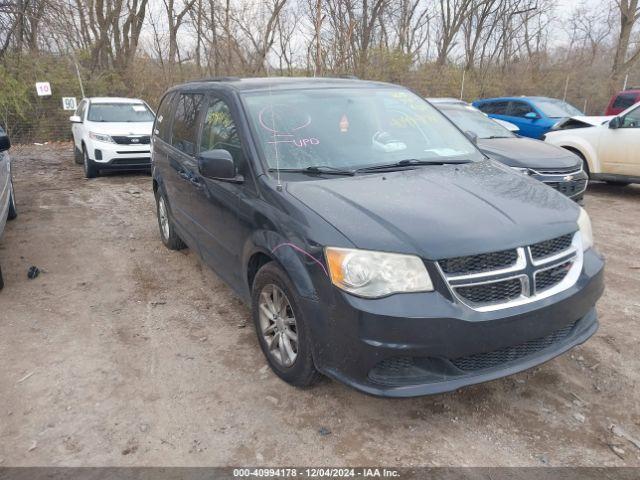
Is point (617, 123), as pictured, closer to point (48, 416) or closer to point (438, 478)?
point (438, 478)

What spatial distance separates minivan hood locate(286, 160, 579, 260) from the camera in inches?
97.7

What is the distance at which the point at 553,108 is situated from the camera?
12.1 m

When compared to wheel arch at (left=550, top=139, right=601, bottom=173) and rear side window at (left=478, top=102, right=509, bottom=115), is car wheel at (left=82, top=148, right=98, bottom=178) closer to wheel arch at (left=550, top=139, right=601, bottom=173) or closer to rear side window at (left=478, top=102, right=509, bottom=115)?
wheel arch at (left=550, top=139, right=601, bottom=173)

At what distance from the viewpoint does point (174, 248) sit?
5.76 meters

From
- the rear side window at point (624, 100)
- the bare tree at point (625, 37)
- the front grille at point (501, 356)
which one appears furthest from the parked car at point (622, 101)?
the front grille at point (501, 356)

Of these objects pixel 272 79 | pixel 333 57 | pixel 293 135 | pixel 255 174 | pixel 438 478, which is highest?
pixel 333 57

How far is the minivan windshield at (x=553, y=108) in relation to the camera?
1179 cm

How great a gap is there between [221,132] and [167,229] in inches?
90.9

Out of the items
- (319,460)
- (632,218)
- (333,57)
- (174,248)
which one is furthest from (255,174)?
(333,57)

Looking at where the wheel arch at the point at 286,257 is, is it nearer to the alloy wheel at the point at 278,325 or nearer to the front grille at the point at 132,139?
the alloy wheel at the point at 278,325

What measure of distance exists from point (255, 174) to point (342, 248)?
1005 millimetres

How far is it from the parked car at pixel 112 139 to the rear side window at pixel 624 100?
12564 mm

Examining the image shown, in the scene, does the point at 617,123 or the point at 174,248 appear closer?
the point at 174,248

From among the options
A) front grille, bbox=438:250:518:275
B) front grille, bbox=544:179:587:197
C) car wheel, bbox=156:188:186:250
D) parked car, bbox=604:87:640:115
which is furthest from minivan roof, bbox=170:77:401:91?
parked car, bbox=604:87:640:115
